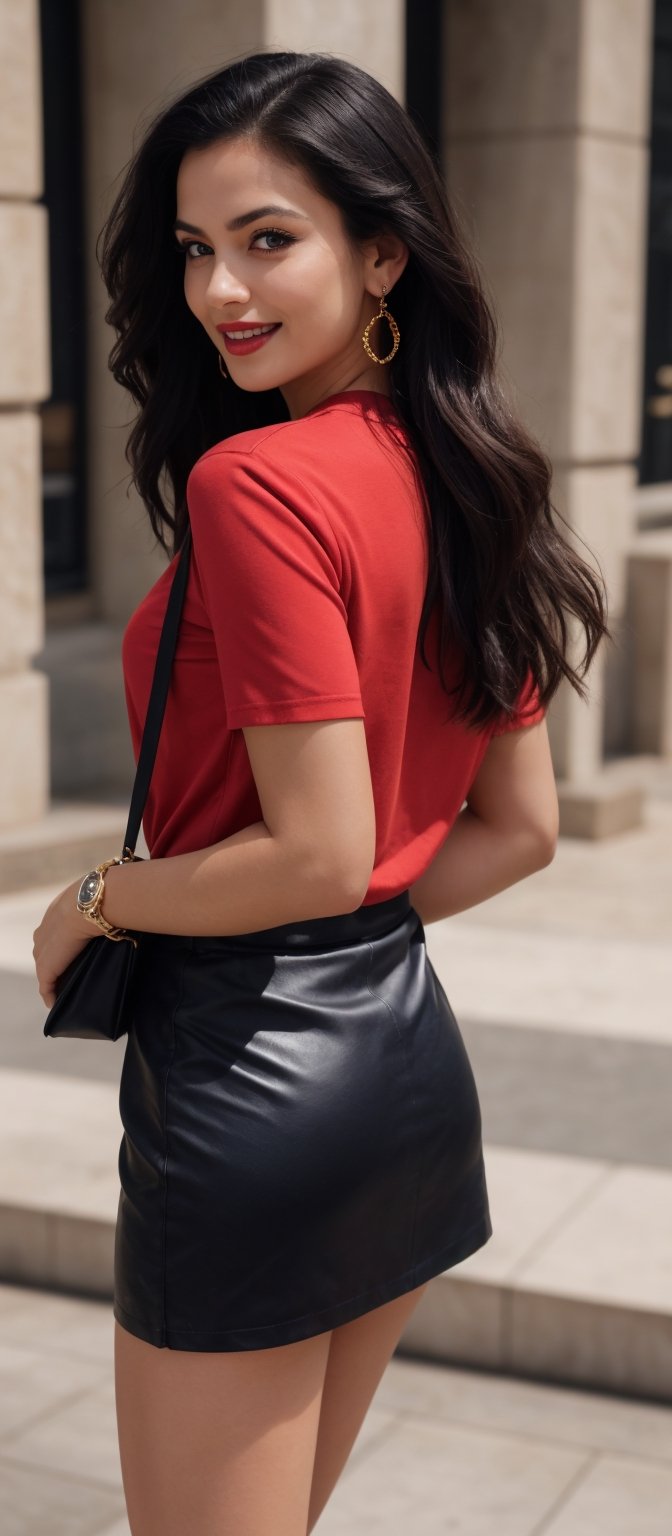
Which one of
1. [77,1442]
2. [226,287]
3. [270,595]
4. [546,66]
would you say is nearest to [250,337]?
[226,287]

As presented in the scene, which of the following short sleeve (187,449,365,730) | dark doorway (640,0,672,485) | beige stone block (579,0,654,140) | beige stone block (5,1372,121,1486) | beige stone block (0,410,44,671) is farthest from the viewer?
dark doorway (640,0,672,485)

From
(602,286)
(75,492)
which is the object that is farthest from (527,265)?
(75,492)

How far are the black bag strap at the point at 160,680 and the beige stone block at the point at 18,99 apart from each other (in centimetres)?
527

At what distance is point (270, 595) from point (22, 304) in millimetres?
5456

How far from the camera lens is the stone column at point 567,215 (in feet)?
28.6

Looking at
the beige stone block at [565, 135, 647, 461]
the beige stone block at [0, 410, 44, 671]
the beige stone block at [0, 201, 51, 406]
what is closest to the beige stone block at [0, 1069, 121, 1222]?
the beige stone block at [0, 410, 44, 671]

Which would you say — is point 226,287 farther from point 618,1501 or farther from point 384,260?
point 618,1501

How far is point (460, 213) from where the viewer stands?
7.36 metres

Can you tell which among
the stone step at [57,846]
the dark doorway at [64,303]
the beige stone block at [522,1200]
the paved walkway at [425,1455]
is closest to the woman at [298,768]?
the paved walkway at [425,1455]

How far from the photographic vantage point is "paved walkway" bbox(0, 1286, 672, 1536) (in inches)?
120

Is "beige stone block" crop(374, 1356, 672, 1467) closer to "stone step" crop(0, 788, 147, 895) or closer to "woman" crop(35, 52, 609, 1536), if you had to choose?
"woman" crop(35, 52, 609, 1536)

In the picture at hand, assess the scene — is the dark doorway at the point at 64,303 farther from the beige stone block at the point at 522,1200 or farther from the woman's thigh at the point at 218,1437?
the woman's thigh at the point at 218,1437

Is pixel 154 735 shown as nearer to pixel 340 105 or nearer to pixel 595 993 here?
pixel 340 105

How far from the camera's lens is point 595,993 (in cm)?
564
